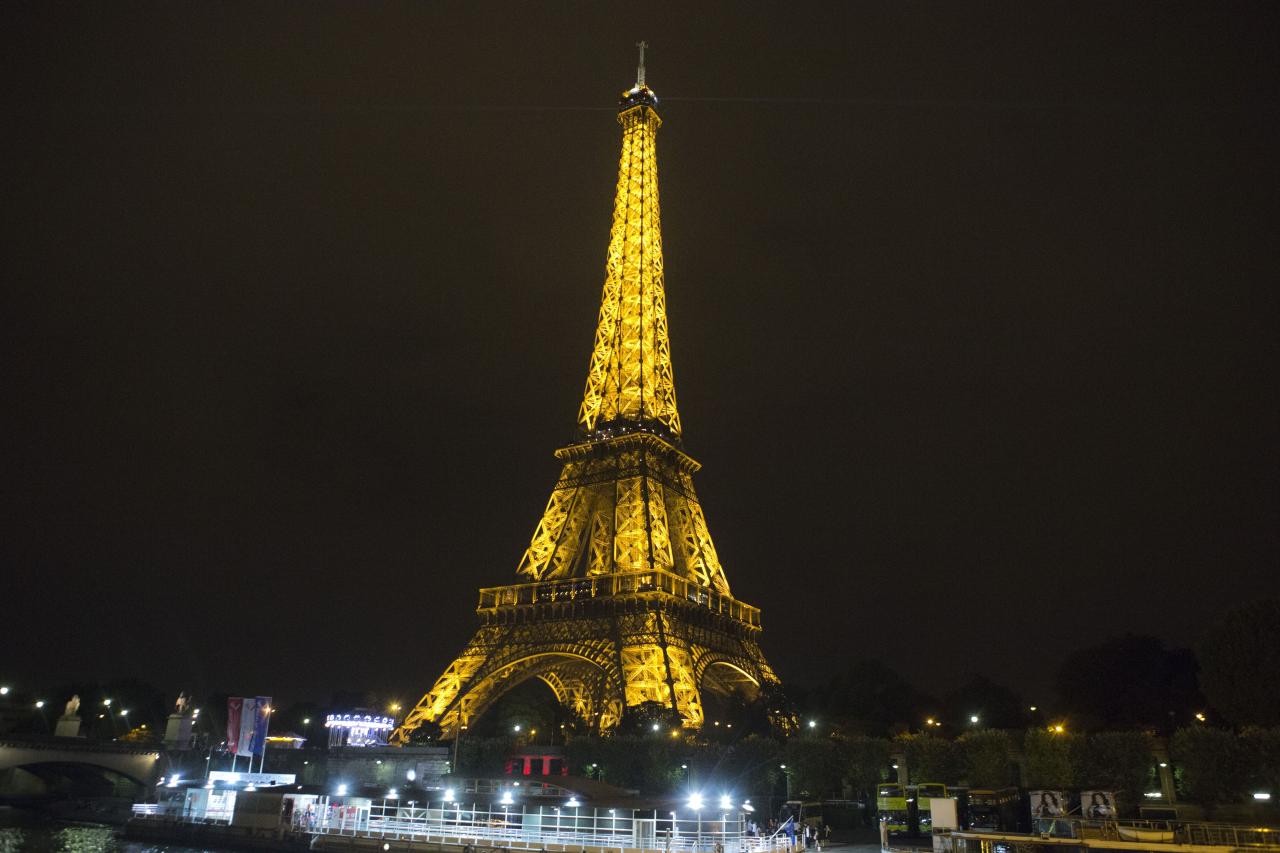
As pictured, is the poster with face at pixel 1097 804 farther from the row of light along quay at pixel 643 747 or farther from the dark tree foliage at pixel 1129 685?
the dark tree foliage at pixel 1129 685

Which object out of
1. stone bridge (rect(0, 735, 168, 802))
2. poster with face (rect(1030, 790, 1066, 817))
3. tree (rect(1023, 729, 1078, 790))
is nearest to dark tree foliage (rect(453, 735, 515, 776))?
stone bridge (rect(0, 735, 168, 802))

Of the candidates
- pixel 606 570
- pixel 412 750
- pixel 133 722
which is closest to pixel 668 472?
pixel 606 570

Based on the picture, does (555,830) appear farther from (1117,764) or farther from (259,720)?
(1117,764)

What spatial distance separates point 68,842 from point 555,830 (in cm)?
2173

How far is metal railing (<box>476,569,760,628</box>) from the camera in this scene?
176 feet

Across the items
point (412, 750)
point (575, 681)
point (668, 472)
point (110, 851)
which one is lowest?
point (110, 851)

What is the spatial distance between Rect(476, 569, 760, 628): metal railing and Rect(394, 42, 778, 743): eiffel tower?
0.09 m

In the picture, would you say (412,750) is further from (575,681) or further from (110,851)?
(110,851)

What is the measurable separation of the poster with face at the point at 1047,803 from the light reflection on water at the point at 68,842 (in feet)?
104

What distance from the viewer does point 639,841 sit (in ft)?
92.4

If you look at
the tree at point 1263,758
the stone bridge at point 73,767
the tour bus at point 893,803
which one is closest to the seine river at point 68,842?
the stone bridge at point 73,767

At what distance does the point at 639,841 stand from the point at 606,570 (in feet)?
102

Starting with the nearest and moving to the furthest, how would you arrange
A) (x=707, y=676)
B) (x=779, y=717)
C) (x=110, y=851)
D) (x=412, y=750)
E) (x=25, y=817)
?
(x=110, y=851), (x=25, y=817), (x=412, y=750), (x=779, y=717), (x=707, y=676)

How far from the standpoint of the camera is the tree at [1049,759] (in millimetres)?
45344
